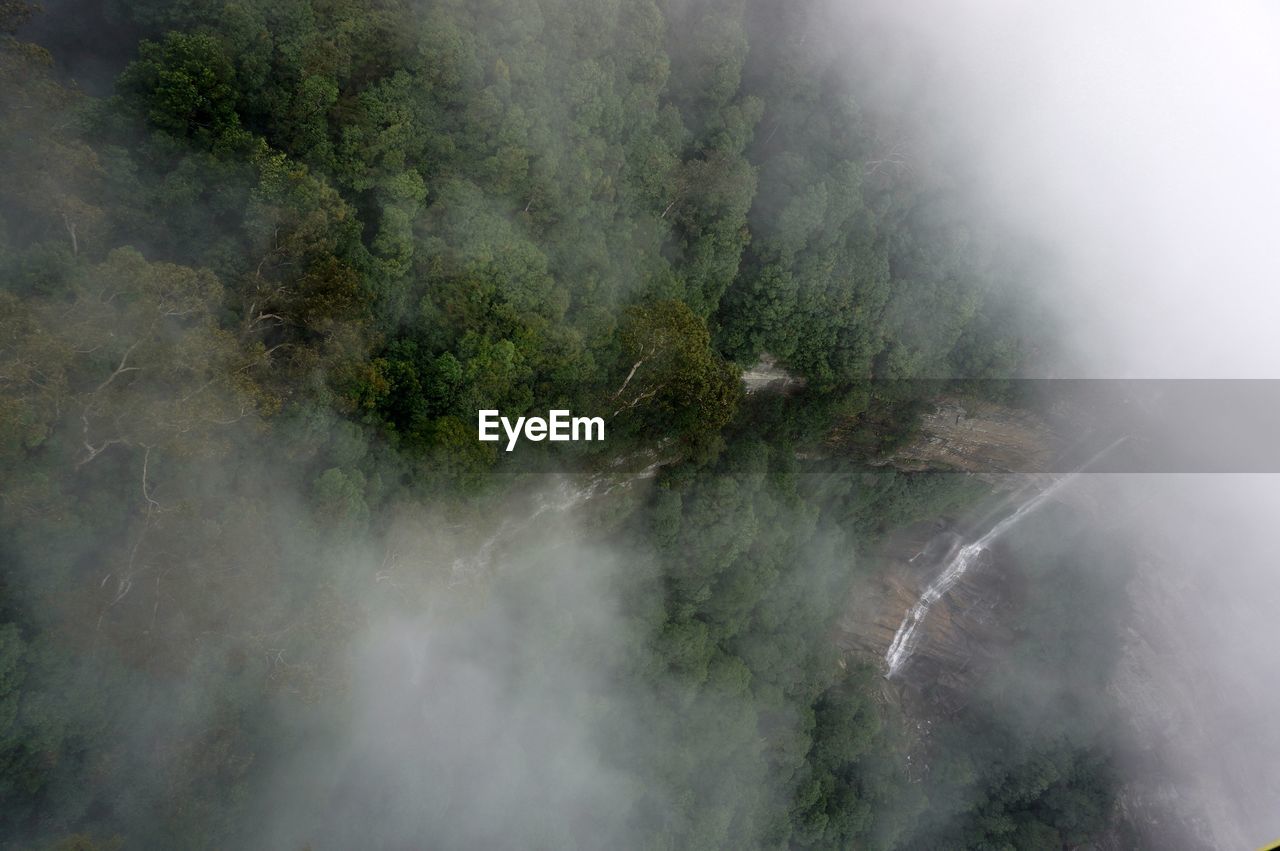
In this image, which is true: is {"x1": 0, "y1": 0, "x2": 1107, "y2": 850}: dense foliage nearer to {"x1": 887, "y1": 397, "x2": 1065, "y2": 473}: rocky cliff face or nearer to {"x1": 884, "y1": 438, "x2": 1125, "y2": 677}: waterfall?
{"x1": 887, "y1": 397, "x2": 1065, "y2": 473}: rocky cliff face

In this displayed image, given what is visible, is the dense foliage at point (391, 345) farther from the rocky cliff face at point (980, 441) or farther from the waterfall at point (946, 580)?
the waterfall at point (946, 580)

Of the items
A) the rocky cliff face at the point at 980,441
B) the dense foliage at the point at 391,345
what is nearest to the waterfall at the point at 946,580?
the rocky cliff face at the point at 980,441

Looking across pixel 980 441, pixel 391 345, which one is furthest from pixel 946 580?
pixel 391 345

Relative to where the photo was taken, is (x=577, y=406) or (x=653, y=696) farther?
(x=653, y=696)

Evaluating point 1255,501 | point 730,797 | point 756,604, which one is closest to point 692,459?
point 756,604

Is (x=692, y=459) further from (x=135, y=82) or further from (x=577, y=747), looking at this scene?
(x=135, y=82)
